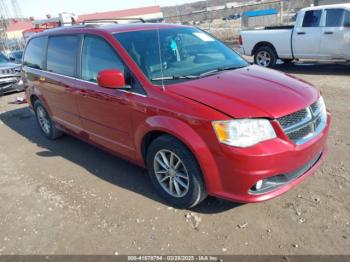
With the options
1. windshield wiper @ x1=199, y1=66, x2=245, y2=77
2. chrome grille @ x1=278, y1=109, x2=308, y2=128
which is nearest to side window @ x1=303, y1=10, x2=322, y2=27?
windshield wiper @ x1=199, y1=66, x2=245, y2=77

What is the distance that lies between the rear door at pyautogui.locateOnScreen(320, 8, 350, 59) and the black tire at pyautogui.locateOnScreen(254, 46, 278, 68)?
154 centimetres

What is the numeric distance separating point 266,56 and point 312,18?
179 cm

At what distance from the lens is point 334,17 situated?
379 inches

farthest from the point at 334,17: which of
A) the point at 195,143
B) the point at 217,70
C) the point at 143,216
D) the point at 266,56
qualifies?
the point at 143,216

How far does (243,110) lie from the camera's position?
117 inches

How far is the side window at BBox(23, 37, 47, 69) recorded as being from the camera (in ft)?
18.5

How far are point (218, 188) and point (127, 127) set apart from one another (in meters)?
1.30

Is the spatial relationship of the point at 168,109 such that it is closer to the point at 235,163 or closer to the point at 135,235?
the point at 235,163

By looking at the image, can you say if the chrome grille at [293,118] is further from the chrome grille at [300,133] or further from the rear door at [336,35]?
the rear door at [336,35]

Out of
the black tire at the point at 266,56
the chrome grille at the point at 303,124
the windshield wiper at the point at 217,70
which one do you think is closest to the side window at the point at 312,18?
the black tire at the point at 266,56

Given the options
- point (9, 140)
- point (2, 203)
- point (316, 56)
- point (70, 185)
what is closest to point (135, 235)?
point (70, 185)

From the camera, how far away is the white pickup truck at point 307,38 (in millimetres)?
9484

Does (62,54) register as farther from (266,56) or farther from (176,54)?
(266,56)

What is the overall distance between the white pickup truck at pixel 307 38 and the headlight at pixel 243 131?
25.8 feet
